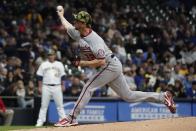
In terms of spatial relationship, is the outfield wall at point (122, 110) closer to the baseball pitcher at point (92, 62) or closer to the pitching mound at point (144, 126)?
the baseball pitcher at point (92, 62)

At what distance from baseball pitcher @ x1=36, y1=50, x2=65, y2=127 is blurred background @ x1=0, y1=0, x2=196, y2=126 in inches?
49.4

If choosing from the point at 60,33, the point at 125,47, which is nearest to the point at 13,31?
the point at 60,33

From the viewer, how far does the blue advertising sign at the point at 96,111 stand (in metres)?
16.3

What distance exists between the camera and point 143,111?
16.6 meters

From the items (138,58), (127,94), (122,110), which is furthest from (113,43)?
(127,94)

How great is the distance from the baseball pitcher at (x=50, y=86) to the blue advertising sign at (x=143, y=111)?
2163 millimetres

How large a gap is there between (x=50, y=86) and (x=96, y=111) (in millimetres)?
1868

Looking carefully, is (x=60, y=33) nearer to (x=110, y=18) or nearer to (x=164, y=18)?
(x=110, y=18)

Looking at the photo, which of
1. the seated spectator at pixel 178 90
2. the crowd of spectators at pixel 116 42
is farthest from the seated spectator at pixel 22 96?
the seated spectator at pixel 178 90

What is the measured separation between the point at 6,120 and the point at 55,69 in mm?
1641

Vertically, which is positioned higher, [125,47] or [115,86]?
[125,47]

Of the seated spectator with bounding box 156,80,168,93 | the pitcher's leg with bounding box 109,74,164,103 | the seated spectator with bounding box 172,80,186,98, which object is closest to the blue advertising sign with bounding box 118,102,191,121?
the seated spectator with bounding box 172,80,186,98

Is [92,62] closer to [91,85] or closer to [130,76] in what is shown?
[91,85]

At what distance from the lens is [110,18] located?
73.0 ft
